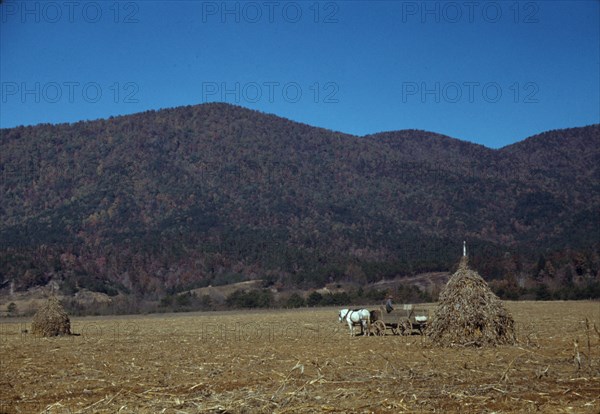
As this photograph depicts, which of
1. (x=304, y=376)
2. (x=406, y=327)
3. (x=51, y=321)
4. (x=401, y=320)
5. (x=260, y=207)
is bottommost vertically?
(x=304, y=376)

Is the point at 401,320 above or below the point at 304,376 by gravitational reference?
above

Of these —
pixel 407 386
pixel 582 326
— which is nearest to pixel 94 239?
pixel 582 326

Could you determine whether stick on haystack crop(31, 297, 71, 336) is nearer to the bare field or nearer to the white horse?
the bare field

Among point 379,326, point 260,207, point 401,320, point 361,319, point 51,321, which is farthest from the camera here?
point 260,207

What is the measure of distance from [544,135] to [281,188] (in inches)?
3442

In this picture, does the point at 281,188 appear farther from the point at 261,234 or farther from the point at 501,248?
the point at 501,248

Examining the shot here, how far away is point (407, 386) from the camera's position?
40.8ft

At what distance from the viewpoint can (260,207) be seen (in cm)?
11819

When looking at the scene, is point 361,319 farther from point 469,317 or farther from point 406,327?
point 469,317

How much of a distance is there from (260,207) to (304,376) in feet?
343

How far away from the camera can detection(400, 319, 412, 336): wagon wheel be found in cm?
2330

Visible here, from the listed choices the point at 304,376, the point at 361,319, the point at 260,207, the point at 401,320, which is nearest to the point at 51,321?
the point at 361,319

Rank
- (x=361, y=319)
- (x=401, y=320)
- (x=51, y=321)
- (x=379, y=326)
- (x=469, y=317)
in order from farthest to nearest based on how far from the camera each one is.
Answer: (x=51, y=321), (x=361, y=319), (x=379, y=326), (x=401, y=320), (x=469, y=317)

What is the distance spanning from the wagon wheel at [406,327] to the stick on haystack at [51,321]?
41.7 feet
